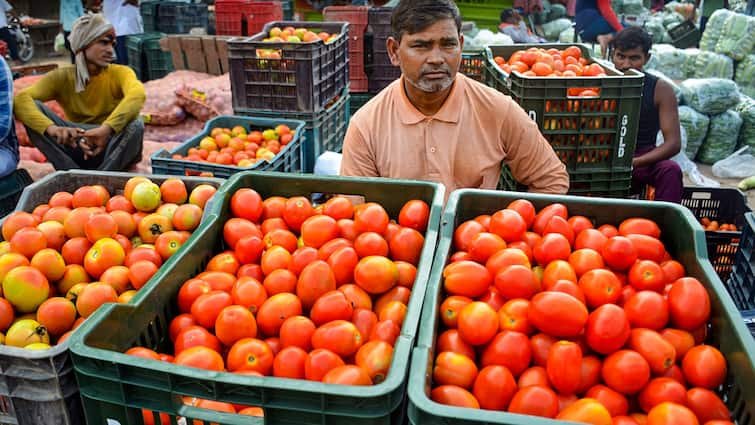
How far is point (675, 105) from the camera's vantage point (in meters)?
4.52

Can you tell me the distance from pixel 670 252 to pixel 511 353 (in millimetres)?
863

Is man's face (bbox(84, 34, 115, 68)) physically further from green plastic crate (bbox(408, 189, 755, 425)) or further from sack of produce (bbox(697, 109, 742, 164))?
sack of produce (bbox(697, 109, 742, 164))

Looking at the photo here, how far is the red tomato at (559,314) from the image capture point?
153 centimetres

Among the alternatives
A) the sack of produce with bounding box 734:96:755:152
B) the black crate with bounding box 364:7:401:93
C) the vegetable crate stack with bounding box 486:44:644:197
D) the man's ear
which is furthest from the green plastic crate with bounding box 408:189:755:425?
the sack of produce with bounding box 734:96:755:152

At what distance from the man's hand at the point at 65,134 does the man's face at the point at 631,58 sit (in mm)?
4237

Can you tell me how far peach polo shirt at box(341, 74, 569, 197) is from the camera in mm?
2955

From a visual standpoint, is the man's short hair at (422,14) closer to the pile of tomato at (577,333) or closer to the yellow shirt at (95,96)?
the pile of tomato at (577,333)

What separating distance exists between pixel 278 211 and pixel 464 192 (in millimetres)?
704

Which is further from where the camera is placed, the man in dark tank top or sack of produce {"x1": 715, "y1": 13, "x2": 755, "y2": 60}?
sack of produce {"x1": 715, "y1": 13, "x2": 755, "y2": 60}

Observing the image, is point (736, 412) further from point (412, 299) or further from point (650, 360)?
point (412, 299)

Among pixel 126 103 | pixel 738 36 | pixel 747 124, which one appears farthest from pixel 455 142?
pixel 738 36

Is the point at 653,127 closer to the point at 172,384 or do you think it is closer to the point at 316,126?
the point at 316,126

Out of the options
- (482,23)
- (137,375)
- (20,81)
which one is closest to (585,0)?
(482,23)

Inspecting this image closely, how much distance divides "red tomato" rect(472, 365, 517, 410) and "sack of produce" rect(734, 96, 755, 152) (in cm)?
764
